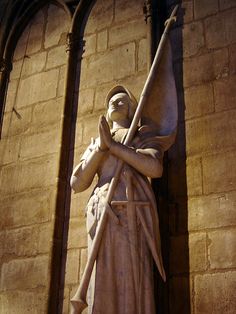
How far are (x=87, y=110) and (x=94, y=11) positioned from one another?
1161mm

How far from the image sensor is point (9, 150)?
199 inches

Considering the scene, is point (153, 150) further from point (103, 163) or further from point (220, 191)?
point (220, 191)

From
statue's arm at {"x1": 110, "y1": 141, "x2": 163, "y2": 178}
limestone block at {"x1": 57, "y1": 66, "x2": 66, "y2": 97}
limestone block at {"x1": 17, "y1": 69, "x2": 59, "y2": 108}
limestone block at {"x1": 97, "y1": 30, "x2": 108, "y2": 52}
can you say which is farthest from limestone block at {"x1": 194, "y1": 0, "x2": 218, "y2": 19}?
statue's arm at {"x1": 110, "y1": 141, "x2": 163, "y2": 178}

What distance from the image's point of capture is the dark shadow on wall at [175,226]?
11.9 feet

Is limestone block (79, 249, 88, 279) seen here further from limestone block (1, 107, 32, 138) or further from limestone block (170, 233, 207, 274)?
limestone block (1, 107, 32, 138)

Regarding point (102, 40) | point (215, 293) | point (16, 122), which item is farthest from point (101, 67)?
point (215, 293)

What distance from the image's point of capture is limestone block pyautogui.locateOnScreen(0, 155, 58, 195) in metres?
4.64

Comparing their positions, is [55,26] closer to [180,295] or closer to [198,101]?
[198,101]

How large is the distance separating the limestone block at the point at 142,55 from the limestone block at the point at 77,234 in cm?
138

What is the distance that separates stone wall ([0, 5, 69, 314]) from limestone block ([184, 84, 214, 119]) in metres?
1.16

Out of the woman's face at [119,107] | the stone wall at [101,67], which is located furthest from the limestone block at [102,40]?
the woman's face at [119,107]

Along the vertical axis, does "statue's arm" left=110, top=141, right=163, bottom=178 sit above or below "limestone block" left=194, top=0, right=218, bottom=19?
below

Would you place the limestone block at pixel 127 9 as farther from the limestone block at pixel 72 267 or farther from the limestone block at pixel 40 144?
the limestone block at pixel 72 267

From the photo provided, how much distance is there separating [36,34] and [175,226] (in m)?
2.77
